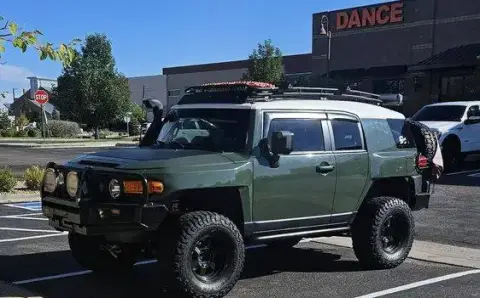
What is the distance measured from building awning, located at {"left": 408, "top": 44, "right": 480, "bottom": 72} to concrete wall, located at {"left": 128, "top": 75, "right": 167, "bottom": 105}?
52.1 metres

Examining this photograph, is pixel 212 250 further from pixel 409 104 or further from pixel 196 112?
pixel 409 104

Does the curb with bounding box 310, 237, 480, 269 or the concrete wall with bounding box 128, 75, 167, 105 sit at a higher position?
the concrete wall with bounding box 128, 75, 167, 105

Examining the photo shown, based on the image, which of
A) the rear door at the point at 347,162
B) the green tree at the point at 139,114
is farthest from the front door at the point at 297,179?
the green tree at the point at 139,114

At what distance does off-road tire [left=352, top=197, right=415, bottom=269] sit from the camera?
22.3 feet

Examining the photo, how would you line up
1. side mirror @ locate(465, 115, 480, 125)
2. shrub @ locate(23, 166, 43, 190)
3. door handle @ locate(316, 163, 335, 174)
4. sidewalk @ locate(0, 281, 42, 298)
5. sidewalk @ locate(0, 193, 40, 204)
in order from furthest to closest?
side mirror @ locate(465, 115, 480, 125) < shrub @ locate(23, 166, 43, 190) < sidewalk @ locate(0, 193, 40, 204) < door handle @ locate(316, 163, 335, 174) < sidewalk @ locate(0, 281, 42, 298)

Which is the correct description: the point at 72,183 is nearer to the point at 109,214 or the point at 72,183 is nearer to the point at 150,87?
the point at 109,214

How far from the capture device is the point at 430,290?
606cm

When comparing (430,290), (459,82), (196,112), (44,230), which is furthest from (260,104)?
(459,82)

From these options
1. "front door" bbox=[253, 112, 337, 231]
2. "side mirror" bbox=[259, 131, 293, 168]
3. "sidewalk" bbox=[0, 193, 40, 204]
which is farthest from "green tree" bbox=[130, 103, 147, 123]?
"side mirror" bbox=[259, 131, 293, 168]

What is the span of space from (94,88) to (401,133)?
37.6 m

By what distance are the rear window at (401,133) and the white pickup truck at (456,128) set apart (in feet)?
28.4

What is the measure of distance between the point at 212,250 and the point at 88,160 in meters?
1.48

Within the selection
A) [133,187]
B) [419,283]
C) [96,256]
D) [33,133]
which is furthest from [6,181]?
[33,133]

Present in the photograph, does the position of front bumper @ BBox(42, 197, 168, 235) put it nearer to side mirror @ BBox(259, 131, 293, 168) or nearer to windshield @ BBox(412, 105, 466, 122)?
side mirror @ BBox(259, 131, 293, 168)
